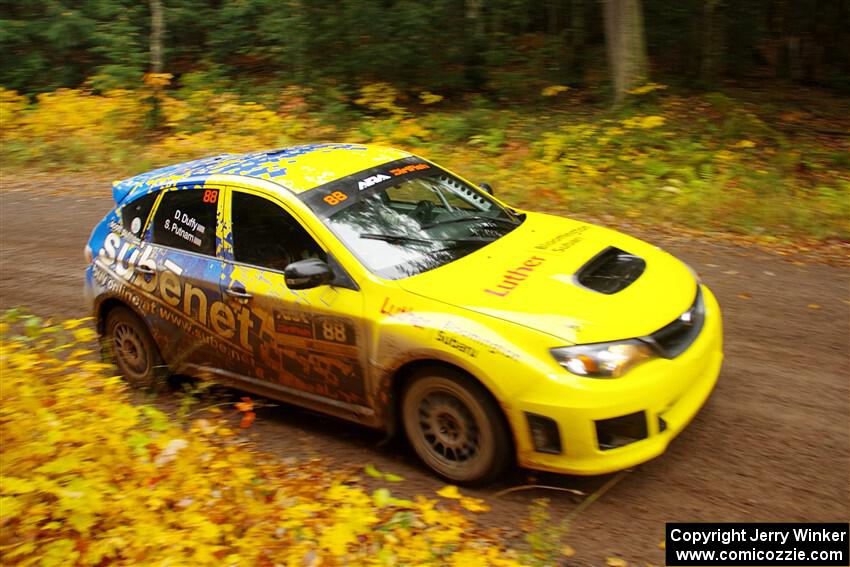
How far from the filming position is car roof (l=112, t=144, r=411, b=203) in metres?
5.37

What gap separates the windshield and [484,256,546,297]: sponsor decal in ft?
1.36

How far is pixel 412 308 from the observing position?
449 cm

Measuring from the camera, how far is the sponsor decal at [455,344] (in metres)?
4.20

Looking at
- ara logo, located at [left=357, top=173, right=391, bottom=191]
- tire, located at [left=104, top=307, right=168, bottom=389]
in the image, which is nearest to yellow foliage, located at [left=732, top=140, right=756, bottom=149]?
ara logo, located at [left=357, top=173, right=391, bottom=191]

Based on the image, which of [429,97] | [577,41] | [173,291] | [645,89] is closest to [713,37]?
[577,41]

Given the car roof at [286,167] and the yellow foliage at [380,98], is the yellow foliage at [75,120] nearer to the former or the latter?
the yellow foliage at [380,98]

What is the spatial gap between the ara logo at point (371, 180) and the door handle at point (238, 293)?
106 centimetres

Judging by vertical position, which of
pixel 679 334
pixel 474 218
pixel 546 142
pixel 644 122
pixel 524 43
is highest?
pixel 524 43

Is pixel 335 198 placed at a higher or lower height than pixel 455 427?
higher

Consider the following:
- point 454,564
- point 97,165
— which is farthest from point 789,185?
point 97,165

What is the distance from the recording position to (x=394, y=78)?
15320 millimetres

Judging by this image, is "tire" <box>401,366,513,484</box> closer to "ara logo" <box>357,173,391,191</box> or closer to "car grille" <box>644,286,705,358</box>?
"car grille" <box>644,286,705,358</box>

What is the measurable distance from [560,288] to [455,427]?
1.02 meters

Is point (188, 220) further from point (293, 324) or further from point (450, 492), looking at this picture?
point (450, 492)
